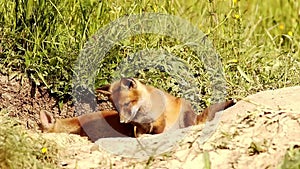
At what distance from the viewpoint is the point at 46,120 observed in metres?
4.98

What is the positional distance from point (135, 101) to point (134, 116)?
91 millimetres

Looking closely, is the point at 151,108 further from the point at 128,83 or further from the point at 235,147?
the point at 235,147

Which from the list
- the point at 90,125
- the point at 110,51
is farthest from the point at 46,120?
the point at 110,51

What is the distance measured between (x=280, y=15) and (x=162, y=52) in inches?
77.9

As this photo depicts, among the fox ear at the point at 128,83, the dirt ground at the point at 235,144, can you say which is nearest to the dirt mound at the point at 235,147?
the dirt ground at the point at 235,144

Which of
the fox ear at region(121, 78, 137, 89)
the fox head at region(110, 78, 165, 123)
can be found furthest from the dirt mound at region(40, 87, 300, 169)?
the fox ear at region(121, 78, 137, 89)

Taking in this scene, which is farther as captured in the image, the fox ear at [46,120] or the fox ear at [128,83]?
the fox ear at [46,120]

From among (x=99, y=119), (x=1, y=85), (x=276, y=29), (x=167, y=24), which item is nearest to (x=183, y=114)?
(x=99, y=119)

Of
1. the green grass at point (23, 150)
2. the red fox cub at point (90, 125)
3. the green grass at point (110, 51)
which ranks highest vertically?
the green grass at point (110, 51)

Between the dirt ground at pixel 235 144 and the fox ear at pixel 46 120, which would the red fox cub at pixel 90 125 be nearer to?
the fox ear at pixel 46 120

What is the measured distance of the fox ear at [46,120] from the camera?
4957 mm

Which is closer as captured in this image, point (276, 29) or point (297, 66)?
point (297, 66)

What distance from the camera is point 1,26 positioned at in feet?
17.4

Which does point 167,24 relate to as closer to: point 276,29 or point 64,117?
point 64,117
